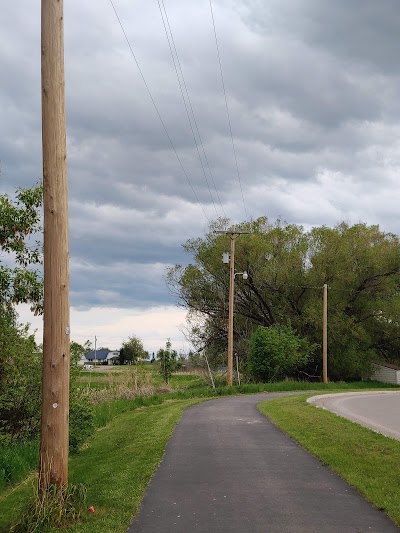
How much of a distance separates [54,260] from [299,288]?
154ft

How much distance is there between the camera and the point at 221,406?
24547 mm

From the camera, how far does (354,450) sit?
1209cm

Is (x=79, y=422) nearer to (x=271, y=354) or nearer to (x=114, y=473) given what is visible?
(x=114, y=473)

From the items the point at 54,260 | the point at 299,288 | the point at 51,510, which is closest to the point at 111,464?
the point at 51,510

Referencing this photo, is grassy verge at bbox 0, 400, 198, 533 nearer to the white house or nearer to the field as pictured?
the field

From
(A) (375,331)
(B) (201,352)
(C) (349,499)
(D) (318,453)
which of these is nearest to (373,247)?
(A) (375,331)

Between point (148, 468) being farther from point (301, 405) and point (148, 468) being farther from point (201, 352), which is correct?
point (201, 352)

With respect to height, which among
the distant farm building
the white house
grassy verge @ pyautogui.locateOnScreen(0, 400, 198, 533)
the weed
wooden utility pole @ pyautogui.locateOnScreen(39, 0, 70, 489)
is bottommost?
the distant farm building

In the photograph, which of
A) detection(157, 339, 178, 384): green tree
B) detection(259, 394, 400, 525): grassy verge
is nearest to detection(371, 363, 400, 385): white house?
detection(157, 339, 178, 384): green tree

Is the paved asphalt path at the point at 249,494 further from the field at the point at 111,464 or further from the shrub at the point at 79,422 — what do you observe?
the shrub at the point at 79,422

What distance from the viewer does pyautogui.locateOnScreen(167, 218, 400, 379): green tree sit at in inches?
2056

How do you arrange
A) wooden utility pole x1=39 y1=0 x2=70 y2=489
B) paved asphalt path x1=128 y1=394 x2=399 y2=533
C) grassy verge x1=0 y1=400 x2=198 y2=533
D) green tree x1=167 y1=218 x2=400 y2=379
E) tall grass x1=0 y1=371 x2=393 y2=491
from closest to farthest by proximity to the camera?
paved asphalt path x1=128 y1=394 x2=399 y2=533 < grassy verge x1=0 y1=400 x2=198 y2=533 < wooden utility pole x1=39 y1=0 x2=70 y2=489 < tall grass x1=0 y1=371 x2=393 y2=491 < green tree x1=167 y1=218 x2=400 y2=379

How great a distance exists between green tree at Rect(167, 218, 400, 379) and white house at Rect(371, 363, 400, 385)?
264cm

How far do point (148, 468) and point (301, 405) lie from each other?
537 inches
